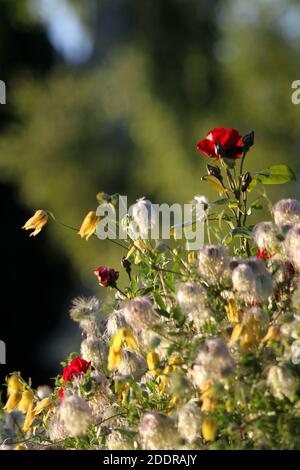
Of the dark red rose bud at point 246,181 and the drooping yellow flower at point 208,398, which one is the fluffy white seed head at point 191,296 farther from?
the dark red rose bud at point 246,181

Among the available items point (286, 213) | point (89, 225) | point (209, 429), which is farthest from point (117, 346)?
point (286, 213)

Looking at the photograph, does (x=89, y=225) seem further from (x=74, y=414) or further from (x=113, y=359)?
(x=74, y=414)

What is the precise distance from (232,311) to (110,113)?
798 cm

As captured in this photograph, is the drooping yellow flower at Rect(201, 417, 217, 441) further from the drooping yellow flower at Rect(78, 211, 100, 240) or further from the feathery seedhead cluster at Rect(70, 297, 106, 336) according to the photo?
the drooping yellow flower at Rect(78, 211, 100, 240)

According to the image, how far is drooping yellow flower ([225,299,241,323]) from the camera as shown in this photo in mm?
1800

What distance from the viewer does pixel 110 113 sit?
31.7 feet

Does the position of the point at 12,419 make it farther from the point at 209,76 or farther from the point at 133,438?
the point at 209,76

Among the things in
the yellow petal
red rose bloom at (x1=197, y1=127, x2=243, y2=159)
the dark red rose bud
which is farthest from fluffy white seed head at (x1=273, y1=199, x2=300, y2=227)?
the yellow petal

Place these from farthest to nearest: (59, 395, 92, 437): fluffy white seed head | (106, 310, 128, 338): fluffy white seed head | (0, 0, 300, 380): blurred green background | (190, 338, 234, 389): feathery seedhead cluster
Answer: (0, 0, 300, 380): blurred green background, (106, 310, 128, 338): fluffy white seed head, (59, 395, 92, 437): fluffy white seed head, (190, 338, 234, 389): feathery seedhead cluster

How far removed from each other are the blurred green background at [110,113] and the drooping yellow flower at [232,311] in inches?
243

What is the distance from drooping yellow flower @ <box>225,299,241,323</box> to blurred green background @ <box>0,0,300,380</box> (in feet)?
20.3

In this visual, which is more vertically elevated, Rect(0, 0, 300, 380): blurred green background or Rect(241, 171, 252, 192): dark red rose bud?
Rect(0, 0, 300, 380): blurred green background

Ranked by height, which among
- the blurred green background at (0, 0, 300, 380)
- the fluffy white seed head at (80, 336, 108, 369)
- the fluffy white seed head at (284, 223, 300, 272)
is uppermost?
the blurred green background at (0, 0, 300, 380)

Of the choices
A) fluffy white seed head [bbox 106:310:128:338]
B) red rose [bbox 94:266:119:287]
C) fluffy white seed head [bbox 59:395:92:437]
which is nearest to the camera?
fluffy white seed head [bbox 59:395:92:437]
